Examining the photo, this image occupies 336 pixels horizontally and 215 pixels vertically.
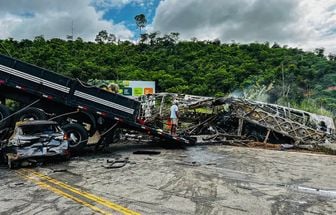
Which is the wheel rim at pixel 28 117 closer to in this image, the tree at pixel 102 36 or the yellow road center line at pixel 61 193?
the yellow road center line at pixel 61 193

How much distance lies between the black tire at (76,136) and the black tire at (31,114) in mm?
909

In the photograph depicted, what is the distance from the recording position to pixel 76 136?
1301 centimetres

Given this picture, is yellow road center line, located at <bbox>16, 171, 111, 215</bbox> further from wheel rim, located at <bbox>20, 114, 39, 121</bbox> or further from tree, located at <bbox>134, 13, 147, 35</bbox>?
tree, located at <bbox>134, 13, 147, 35</bbox>

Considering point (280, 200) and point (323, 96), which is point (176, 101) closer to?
point (280, 200)

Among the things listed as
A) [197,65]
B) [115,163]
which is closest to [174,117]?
[115,163]

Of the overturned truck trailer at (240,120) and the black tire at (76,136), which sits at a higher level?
the overturned truck trailer at (240,120)

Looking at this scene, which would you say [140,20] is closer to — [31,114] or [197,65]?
[197,65]

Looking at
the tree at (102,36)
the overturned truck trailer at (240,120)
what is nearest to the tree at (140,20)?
the tree at (102,36)

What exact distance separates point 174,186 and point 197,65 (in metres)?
48.9

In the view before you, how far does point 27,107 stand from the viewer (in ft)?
40.9

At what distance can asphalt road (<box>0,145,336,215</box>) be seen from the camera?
625 cm

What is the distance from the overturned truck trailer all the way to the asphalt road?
4.09m

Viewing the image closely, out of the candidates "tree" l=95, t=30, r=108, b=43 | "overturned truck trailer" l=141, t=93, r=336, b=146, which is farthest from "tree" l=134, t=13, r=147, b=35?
"overturned truck trailer" l=141, t=93, r=336, b=146

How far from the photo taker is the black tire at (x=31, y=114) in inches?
489
